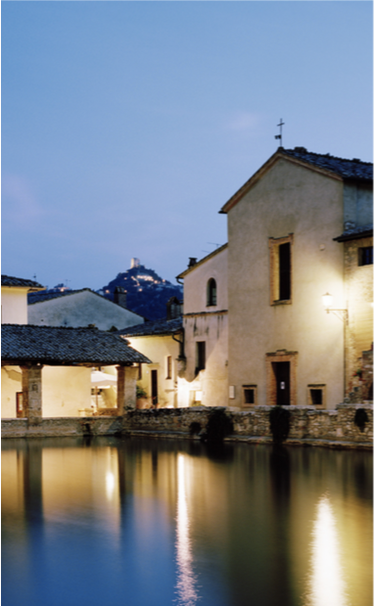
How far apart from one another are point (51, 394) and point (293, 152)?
15699 millimetres

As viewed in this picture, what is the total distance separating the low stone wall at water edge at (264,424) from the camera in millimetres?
20797

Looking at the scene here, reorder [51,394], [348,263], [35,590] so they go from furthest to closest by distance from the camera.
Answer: [51,394]
[348,263]
[35,590]

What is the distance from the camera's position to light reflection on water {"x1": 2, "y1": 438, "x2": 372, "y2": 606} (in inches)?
263

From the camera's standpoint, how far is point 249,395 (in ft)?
96.5

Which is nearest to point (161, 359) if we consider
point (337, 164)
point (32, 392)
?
point (32, 392)

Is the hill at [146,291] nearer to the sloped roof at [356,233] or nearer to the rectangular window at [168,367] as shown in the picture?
the rectangular window at [168,367]

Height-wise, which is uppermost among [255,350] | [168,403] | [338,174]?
[338,174]

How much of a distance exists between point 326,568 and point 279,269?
21.2 metres

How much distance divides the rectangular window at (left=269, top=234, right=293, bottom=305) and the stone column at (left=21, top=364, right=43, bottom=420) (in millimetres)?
10108

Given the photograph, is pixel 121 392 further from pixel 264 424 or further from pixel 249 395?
pixel 264 424

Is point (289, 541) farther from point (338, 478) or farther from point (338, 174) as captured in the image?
point (338, 174)

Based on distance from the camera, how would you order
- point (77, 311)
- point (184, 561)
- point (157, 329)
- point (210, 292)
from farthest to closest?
1. point (77, 311)
2. point (157, 329)
3. point (210, 292)
4. point (184, 561)

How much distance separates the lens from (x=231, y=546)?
330 inches

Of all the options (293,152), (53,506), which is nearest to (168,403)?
(293,152)
